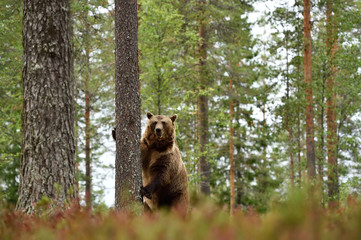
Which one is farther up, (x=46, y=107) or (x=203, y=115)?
(x=203, y=115)

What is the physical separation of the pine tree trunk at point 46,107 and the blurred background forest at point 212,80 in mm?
3177

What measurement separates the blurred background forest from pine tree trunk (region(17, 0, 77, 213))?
3.18 m

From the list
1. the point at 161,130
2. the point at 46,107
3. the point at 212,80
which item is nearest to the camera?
the point at 46,107

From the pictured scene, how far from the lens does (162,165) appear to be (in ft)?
22.9

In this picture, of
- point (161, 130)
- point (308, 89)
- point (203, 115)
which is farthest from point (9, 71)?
point (308, 89)

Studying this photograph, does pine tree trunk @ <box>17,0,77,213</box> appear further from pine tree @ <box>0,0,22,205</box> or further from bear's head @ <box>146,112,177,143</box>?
pine tree @ <box>0,0,22,205</box>

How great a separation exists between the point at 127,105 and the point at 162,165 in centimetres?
142

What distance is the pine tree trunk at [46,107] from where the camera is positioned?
6.06 m

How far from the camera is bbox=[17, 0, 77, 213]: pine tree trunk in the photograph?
6.06m

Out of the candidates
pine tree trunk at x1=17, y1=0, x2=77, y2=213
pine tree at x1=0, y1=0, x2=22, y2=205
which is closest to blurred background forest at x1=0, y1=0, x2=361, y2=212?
pine tree at x1=0, y1=0, x2=22, y2=205

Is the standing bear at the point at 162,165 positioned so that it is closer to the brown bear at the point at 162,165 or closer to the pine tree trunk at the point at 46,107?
the brown bear at the point at 162,165

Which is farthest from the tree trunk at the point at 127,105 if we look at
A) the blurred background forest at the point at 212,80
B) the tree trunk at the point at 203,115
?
the tree trunk at the point at 203,115

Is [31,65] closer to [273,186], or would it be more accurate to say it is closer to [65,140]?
[65,140]

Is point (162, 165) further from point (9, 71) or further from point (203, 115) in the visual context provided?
point (203, 115)
